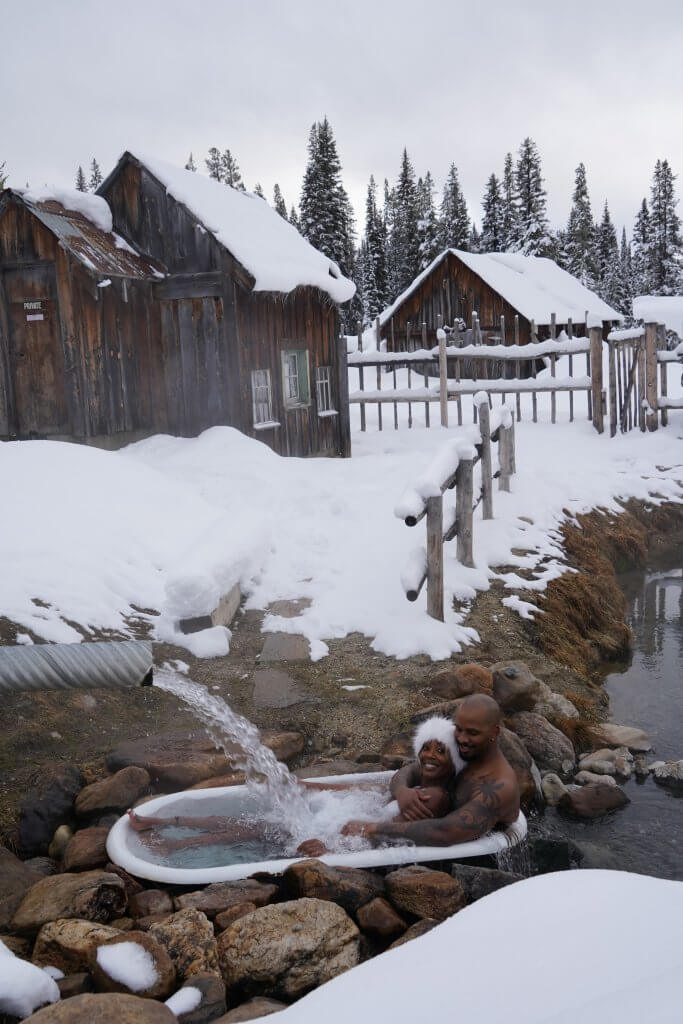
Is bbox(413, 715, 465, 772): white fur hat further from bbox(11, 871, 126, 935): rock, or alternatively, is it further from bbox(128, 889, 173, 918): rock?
bbox(11, 871, 126, 935): rock

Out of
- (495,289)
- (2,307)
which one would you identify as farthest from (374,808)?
(495,289)

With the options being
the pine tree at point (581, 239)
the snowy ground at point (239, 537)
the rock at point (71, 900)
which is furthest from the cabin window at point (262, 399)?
the pine tree at point (581, 239)

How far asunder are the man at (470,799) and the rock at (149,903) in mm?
959

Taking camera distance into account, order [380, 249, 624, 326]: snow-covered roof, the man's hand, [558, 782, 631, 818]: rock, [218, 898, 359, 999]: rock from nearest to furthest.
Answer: [218, 898, 359, 999]: rock
the man's hand
[558, 782, 631, 818]: rock
[380, 249, 624, 326]: snow-covered roof

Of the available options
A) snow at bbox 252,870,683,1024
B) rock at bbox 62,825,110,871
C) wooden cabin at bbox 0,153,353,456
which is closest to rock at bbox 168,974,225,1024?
snow at bbox 252,870,683,1024

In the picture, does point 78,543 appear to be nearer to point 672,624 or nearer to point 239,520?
point 239,520

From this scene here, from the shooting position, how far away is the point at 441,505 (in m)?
6.75

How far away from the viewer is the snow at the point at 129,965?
3.02 metres

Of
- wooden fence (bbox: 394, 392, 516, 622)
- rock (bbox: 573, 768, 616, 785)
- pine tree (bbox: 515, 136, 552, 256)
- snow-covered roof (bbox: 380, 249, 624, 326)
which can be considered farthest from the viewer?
pine tree (bbox: 515, 136, 552, 256)

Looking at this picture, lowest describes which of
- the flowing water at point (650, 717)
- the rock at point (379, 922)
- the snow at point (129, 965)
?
the flowing water at point (650, 717)

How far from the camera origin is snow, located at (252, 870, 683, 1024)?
2.22 m

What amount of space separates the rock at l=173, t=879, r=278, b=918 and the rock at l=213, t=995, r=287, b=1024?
579 millimetres

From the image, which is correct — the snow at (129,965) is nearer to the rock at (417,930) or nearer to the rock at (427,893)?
the rock at (417,930)

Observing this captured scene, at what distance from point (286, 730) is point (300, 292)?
10763mm
